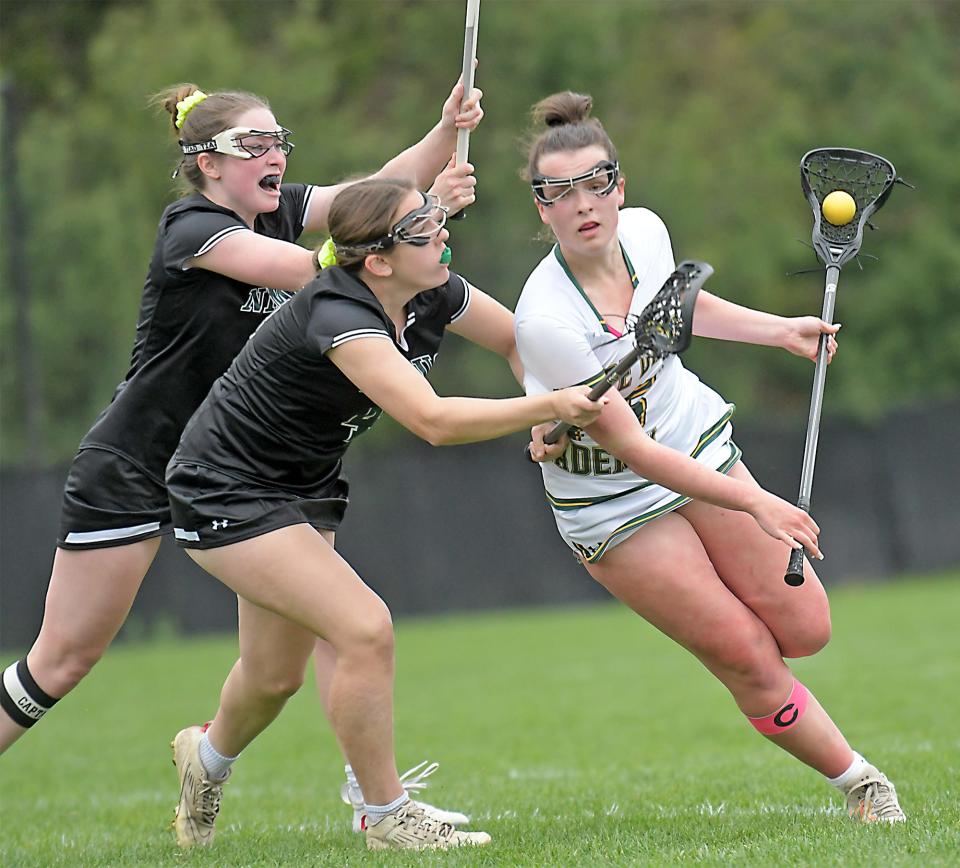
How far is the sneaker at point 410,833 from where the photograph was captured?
453cm

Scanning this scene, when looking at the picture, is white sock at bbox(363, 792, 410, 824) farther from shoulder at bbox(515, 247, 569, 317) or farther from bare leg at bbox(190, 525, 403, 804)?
shoulder at bbox(515, 247, 569, 317)

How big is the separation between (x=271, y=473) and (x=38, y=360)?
1290 centimetres

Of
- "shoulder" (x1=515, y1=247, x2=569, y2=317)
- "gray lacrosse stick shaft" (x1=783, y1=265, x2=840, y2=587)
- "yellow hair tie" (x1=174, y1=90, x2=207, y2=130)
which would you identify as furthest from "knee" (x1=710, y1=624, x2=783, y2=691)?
"yellow hair tie" (x1=174, y1=90, x2=207, y2=130)

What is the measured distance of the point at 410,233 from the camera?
168 inches

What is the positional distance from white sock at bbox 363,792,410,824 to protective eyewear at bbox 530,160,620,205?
1.84 m

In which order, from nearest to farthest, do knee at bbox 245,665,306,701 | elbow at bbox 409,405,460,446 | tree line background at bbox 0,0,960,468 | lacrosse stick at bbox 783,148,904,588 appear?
elbow at bbox 409,405,460,446 → knee at bbox 245,665,306,701 → lacrosse stick at bbox 783,148,904,588 → tree line background at bbox 0,0,960,468

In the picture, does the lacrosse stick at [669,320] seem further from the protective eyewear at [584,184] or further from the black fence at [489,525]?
the black fence at [489,525]

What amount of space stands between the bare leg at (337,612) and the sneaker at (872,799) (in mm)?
1446

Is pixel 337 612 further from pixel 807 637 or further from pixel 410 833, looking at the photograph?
pixel 807 637

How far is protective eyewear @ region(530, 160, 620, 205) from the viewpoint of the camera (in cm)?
444

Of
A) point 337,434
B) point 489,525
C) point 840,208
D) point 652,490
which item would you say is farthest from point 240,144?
point 489,525

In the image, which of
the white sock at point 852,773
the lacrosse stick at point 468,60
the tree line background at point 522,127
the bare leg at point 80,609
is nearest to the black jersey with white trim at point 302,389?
the lacrosse stick at point 468,60

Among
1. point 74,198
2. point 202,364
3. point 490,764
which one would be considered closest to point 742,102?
point 74,198

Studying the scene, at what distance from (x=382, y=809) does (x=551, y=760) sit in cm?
294
